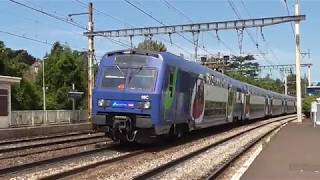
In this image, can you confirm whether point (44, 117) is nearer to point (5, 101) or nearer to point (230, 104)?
point (5, 101)

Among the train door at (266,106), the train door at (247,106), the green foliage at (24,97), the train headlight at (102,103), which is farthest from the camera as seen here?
the green foliage at (24,97)

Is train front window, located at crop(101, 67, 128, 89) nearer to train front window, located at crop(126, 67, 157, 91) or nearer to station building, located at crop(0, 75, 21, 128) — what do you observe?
train front window, located at crop(126, 67, 157, 91)

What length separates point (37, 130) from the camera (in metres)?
30.3

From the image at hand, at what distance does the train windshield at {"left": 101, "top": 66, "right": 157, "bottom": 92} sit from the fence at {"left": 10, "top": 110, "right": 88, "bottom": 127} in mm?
17927

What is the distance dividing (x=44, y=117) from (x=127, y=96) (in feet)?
73.7

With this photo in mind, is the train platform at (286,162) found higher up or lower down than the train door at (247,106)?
lower down

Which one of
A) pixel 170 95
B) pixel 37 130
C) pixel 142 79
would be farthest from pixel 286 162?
pixel 37 130

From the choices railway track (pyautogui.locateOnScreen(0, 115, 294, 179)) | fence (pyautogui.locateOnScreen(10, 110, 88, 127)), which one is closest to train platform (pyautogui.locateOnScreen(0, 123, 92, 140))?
fence (pyautogui.locateOnScreen(10, 110, 88, 127))

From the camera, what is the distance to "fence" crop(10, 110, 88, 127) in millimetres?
36938

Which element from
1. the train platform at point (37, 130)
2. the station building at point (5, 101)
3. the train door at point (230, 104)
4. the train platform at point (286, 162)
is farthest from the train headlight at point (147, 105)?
the station building at point (5, 101)

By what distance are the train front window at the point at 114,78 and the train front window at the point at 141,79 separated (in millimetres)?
238

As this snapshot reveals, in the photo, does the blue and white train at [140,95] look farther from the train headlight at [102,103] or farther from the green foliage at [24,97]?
the green foliage at [24,97]

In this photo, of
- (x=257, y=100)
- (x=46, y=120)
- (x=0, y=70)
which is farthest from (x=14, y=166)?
(x=0, y=70)

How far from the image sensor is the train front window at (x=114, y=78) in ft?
62.1
